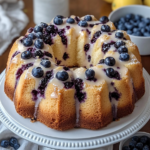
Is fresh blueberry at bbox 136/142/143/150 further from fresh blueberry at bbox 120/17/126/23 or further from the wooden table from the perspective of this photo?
the wooden table

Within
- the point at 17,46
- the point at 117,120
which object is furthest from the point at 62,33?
the point at 117,120

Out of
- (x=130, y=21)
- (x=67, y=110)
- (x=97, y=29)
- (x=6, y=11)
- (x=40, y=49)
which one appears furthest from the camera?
(x=6, y=11)

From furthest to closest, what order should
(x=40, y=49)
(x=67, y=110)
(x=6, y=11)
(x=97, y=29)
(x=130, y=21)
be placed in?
1. (x=6, y=11)
2. (x=130, y=21)
3. (x=97, y=29)
4. (x=40, y=49)
5. (x=67, y=110)

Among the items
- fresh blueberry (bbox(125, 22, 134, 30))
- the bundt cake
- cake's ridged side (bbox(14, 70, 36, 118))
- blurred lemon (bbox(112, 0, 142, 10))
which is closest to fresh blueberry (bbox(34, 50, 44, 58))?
the bundt cake

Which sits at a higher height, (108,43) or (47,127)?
(108,43)

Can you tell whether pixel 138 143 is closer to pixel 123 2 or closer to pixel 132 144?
pixel 132 144

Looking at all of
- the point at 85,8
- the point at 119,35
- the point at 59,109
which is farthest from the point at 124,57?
the point at 85,8

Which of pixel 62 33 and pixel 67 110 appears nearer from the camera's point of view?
pixel 67 110

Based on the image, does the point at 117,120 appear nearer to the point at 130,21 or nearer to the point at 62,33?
the point at 62,33
